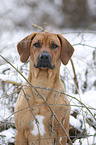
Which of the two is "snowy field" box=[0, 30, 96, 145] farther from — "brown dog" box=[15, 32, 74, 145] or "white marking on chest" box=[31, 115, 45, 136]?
"white marking on chest" box=[31, 115, 45, 136]

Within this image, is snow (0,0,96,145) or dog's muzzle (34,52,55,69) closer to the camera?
dog's muzzle (34,52,55,69)

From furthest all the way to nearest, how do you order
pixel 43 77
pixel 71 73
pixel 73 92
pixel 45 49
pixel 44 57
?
pixel 71 73 < pixel 73 92 < pixel 43 77 < pixel 45 49 < pixel 44 57

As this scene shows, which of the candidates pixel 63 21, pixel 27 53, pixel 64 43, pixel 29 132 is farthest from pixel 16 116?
pixel 63 21

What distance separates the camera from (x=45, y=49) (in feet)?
7.39

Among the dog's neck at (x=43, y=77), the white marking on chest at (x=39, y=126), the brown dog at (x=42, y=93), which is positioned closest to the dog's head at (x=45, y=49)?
the brown dog at (x=42, y=93)

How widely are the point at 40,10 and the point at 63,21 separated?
1823mm

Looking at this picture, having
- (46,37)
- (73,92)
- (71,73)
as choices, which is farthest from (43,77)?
(71,73)

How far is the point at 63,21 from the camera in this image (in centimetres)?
1220

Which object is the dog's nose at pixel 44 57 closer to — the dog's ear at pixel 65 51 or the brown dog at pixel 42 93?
the brown dog at pixel 42 93

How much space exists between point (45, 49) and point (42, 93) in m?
0.47

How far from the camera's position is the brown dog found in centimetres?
218

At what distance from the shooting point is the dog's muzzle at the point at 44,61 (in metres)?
2.15

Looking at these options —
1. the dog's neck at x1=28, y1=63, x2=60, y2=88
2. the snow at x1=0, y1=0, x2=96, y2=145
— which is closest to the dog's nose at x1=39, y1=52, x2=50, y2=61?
the dog's neck at x1=28, y1=63, x2=60, y2=88

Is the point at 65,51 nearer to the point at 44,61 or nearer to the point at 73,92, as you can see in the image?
the point at 44,61
